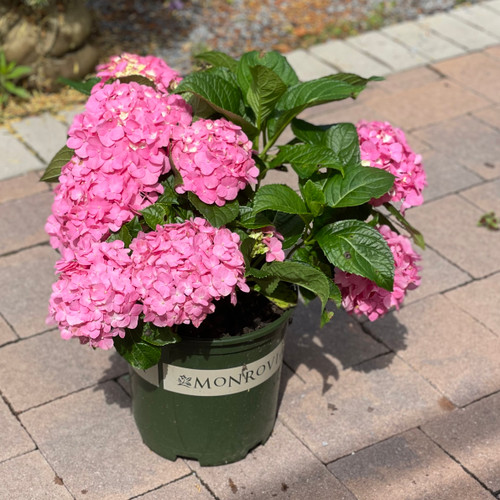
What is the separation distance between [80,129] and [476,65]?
3.77 metres

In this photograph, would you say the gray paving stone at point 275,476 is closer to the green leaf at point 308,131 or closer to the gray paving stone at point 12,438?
the gray paving stone at point 12,438

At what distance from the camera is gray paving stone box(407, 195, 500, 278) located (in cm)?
420

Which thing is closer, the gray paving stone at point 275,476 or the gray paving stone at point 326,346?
the gray paving stone at point 275,476

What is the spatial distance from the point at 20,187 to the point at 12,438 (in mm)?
1635

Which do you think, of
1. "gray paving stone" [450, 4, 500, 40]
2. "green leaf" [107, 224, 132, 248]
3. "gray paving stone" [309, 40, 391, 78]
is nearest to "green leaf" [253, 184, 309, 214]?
"green leaf" [107, 224, 132, 248]

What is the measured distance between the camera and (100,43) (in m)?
5.85

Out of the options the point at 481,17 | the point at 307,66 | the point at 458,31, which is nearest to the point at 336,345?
the point at 307,66

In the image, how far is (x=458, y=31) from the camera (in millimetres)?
6172

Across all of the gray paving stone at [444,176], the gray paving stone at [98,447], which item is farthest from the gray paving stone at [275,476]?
the gray paving stone at [444,176]

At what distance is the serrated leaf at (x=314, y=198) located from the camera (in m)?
2.73

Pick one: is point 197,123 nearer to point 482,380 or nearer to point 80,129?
point 80,129

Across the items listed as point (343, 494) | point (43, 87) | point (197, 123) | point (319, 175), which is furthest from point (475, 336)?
point (43, 87)

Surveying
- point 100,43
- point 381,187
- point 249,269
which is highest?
point 381,187

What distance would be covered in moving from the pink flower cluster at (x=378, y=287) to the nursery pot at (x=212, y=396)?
20cm
